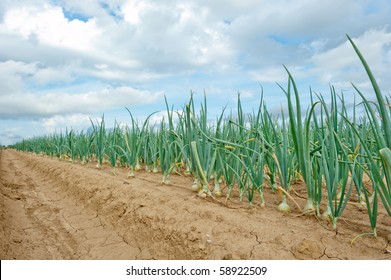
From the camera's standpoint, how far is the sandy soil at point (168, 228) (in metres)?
1.53

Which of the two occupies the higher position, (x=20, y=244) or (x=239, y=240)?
(x=239, y=240)

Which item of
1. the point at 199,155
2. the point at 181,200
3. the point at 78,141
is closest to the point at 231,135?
the point at 199,155

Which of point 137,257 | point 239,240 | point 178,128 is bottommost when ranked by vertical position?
point 137,257

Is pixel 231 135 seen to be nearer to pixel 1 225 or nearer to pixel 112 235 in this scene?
pixel 112 235

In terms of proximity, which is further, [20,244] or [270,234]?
[20,244]

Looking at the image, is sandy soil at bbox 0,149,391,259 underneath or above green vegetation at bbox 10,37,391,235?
underneath

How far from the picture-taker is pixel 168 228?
1950mm

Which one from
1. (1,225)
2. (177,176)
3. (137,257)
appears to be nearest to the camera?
(137,257)

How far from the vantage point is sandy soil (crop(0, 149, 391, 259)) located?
1532 millimetres

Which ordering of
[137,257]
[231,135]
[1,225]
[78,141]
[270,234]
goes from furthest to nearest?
[78,141] → [231,135] → [1,225] → [137,257] → [270,234]

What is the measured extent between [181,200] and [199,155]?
0.33 meters

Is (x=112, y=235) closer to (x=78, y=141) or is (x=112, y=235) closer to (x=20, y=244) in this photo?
(x=20, y=244)

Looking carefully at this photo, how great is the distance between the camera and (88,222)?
2.69 metres

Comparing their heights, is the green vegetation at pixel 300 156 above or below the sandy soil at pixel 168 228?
above
